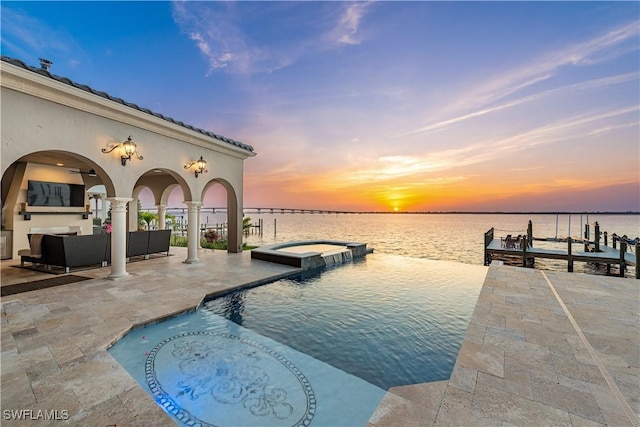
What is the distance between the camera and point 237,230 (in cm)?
1036

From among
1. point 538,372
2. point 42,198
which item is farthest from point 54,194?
point 538,372

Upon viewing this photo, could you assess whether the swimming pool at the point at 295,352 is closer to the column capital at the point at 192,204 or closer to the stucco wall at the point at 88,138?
the stucco wall at the point at 88,138

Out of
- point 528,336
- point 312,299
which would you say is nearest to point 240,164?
point 312,299

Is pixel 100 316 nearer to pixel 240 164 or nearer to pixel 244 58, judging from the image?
pixel 240 164

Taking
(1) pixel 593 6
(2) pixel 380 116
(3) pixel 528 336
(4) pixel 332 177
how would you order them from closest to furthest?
(3) pixel 528 336
(1) pixel 593 6
(2) pixel 380 116
(4) pixel 332 177

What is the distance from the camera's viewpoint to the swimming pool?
90.5 inches

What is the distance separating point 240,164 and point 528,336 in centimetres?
963

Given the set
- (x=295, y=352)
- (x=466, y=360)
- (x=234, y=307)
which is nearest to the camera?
(x=466, y=360)

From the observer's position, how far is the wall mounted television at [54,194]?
877cm

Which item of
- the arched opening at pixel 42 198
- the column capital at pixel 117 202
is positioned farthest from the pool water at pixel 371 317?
the arched opening at pixel 42 198

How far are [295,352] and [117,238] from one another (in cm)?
553

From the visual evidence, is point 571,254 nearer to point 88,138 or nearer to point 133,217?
point 88,138

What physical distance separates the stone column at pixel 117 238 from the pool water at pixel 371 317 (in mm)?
2948

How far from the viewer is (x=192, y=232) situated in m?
8.24
